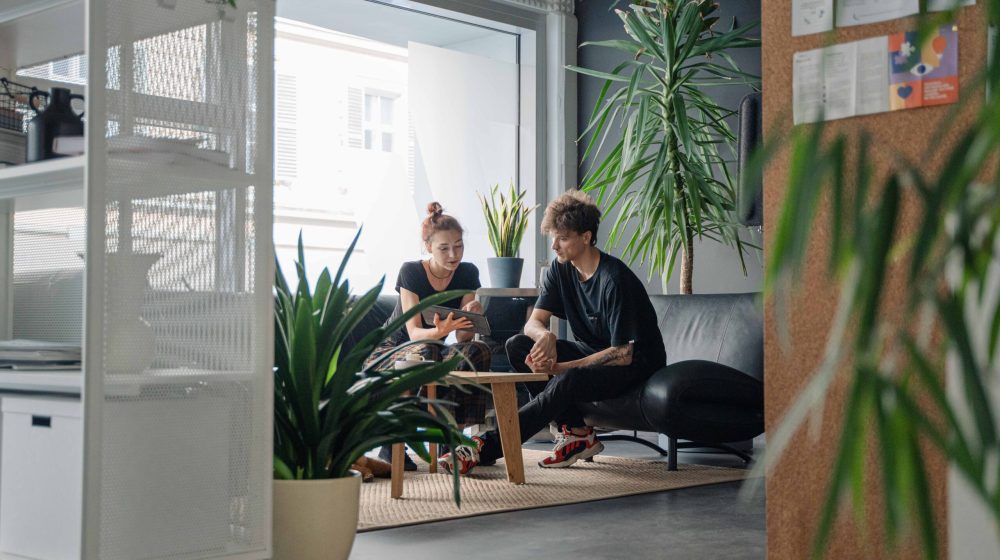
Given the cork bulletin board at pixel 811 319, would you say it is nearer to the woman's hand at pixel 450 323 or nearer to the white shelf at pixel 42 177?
the white shelf at pixel 42 177

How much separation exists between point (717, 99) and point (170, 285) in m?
4.56

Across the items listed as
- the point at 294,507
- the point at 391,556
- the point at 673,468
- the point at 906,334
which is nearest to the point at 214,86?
the point at 294,507

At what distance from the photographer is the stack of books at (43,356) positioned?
2.40 m

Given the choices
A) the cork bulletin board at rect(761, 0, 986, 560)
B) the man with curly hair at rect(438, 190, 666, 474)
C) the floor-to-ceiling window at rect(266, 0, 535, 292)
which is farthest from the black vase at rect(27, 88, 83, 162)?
the floor-to-ceiling window at rect(266, 0, 535, 292)

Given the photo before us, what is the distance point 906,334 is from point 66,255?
2.59 meters

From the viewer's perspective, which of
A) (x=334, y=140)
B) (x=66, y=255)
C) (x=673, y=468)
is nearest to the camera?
(x=66, y=255)

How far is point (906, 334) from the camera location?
0.52 m

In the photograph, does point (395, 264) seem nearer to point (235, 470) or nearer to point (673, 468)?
point (673, 468)

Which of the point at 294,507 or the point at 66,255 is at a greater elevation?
the point at 66,255

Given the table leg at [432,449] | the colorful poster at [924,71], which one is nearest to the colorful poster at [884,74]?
the colorful poster at [924,71]

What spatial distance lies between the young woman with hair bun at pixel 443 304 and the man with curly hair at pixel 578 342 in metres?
0.14

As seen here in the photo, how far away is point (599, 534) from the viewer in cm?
314

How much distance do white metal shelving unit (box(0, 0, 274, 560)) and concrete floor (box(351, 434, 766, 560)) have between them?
66cm

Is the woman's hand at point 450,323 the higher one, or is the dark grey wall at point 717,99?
the dark grey wall at point 717,99
